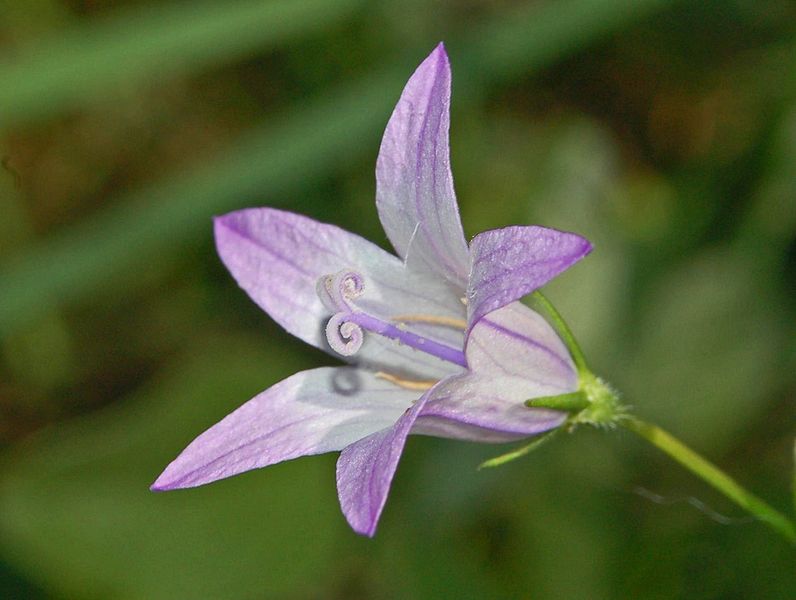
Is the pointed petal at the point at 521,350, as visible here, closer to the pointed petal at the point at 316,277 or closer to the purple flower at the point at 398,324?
the purple flower at the point at 398,324

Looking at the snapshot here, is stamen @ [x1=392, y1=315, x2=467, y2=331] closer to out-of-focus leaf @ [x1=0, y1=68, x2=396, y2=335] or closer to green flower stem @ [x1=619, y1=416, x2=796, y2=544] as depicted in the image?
Result: green flower stem @ [x1=619, y1=416, x2=796, y2=544]

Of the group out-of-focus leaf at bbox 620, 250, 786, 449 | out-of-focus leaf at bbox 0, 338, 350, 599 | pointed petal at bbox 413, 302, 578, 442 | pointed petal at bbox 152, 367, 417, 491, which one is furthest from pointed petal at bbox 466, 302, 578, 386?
out-of-focus leaf at bbox 0, 338, 350, 599

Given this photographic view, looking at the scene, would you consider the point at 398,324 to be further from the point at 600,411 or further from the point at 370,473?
Answer: the point at 370,473

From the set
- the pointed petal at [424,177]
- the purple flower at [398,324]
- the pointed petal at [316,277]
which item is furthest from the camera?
the pointed petal at [316,277]

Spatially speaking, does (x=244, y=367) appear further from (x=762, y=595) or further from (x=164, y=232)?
(x=762, y=595)

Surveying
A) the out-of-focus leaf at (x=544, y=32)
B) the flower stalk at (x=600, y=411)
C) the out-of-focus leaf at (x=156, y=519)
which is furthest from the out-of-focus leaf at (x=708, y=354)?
the flower stalk at (x=600, y=411)

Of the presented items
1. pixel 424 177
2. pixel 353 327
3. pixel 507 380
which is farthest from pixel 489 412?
pixel 424 177

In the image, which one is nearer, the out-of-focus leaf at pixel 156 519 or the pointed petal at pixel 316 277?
the pointed petal at pixel 316 277
